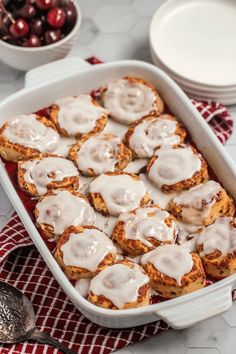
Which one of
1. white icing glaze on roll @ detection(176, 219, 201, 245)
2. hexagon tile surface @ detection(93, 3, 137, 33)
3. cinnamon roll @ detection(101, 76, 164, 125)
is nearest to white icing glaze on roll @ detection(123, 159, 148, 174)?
cinnamon roll @ detection(101, 76, 164, 125)

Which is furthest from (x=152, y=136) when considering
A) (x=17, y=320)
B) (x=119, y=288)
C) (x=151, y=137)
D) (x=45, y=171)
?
(x=17, y=320)

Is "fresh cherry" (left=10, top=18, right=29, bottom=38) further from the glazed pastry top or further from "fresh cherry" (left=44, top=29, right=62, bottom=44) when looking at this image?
the glazed pastry top

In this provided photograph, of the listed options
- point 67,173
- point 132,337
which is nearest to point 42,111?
point 67,173

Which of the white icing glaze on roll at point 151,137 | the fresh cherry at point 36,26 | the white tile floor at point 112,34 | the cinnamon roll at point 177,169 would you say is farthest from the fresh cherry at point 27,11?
the cinnamon roll at point 177,169

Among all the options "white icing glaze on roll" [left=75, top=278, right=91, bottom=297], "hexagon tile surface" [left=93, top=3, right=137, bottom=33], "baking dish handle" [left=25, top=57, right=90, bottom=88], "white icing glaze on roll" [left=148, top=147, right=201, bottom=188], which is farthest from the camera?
"hexagon tile surface" [left=93, top=3, right=137, bottom=33]

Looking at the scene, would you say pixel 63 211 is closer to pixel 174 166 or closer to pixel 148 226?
pixel 148 226

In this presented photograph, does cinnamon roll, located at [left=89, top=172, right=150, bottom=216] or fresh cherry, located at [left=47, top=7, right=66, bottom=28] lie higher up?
fresh cherry, located at [left=47, top=7, right=66, bottom=28]

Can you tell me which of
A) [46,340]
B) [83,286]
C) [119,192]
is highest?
[119,192]

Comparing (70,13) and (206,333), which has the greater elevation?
(70,13)
